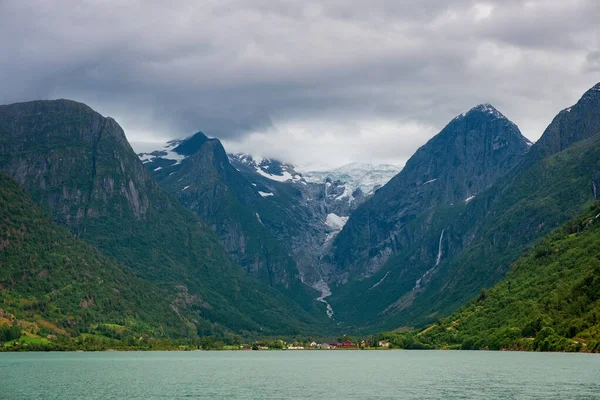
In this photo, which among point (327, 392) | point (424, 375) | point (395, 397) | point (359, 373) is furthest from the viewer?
point (359, 373)

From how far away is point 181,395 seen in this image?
117812 mm

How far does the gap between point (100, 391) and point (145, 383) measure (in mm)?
16716

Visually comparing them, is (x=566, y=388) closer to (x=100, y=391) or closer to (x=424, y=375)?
(x=424, y=375)

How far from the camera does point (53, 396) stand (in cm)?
11425

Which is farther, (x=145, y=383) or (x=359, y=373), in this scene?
(x=359, y=373)

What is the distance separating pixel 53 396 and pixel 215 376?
4923cm

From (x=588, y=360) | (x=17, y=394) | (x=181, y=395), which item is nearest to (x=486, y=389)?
(x=181, y=395)

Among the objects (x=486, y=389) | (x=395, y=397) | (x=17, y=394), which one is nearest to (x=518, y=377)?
(x=486, y=389)

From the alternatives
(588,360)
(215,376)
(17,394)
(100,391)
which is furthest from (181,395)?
(588,360)

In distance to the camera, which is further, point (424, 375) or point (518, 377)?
point (424, 375)

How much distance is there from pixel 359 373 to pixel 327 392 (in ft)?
149

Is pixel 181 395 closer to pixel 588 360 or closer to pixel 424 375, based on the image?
pixel 424 375

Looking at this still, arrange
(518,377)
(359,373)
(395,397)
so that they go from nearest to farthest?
(395,397), (518,377), (359,373)

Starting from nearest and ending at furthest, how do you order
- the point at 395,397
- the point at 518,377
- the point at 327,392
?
the point at 395,397 < the point at 327,392 < the point at 518,377
